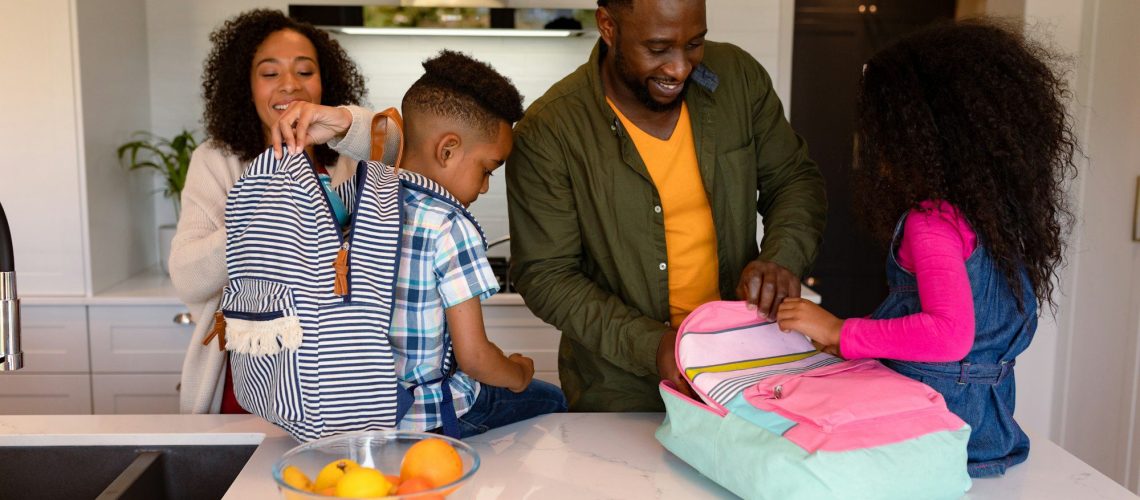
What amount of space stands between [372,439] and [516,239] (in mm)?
663

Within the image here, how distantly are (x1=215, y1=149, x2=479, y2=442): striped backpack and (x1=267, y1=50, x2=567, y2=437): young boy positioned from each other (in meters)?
0.07

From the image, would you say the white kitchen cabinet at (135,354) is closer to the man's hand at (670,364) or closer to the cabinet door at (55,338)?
the cabinet door at (55,338)

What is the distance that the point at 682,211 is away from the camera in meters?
1.68

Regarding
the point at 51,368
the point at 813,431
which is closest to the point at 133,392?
the point at 51,368

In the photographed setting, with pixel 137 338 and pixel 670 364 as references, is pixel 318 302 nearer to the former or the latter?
pixel 670 364

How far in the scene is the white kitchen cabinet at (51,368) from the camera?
2.88m

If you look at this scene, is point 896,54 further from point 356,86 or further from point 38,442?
point 38,442

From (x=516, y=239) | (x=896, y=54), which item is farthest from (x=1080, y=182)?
(x=516, y=239)

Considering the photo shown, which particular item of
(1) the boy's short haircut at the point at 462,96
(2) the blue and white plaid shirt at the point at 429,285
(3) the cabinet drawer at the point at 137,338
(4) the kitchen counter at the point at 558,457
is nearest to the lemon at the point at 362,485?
(4) the kitchen counter at the point at 558,457

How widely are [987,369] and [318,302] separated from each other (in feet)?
2.81

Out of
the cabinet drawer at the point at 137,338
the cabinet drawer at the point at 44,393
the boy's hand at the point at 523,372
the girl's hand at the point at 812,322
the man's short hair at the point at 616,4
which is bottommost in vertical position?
the cabinet drawer at the point at 44,393

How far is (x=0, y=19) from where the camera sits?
2.75 meters

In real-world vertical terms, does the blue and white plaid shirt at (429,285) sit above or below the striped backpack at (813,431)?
above

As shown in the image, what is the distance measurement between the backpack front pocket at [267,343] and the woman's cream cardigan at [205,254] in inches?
16.2
